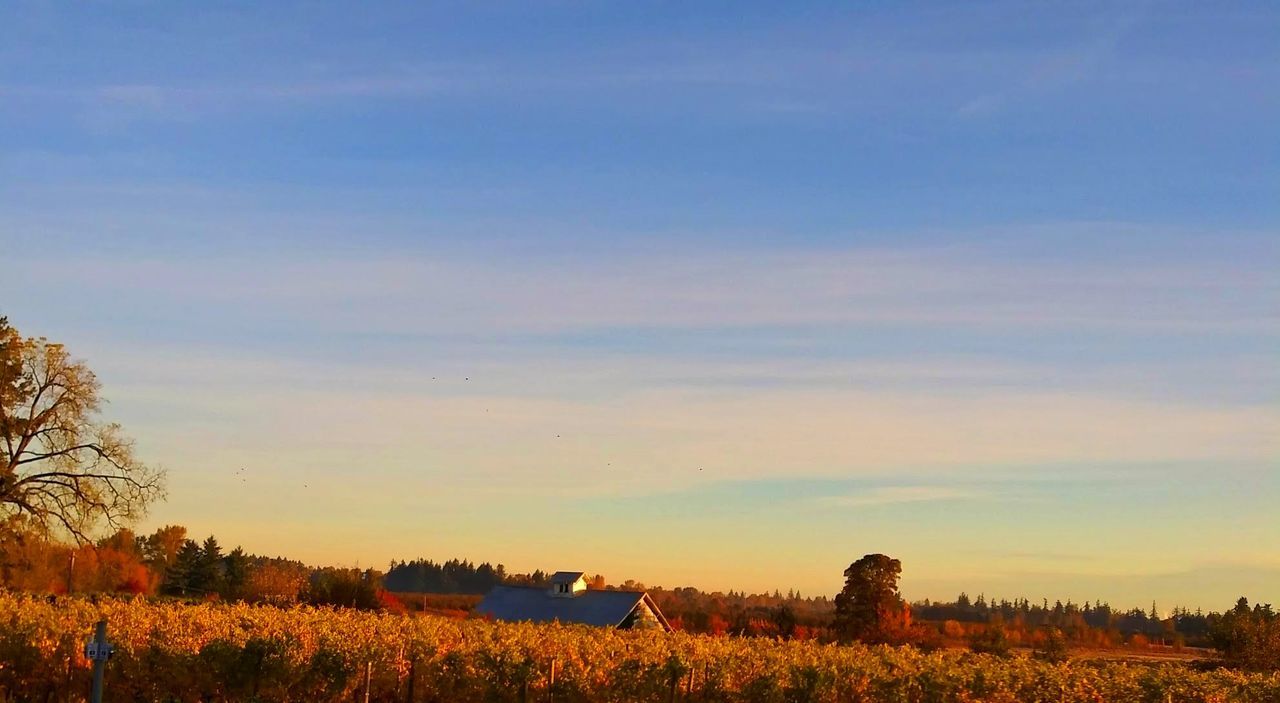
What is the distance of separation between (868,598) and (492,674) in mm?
42525

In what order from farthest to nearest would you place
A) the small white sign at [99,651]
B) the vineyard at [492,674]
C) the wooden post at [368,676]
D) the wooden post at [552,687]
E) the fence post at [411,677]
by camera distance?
1. the fence post at [411,677]
2. the vineyard at [492,674]
3. the wooden post at [552,687]
4. the wooden post at [368,676]
5. the small white sign at [99,651]

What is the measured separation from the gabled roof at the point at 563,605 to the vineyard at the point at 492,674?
3903 cm

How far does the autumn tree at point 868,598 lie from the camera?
61.1 metres

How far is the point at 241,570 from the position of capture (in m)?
71.9

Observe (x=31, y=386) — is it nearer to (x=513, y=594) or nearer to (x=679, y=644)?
(x=513, y=594)

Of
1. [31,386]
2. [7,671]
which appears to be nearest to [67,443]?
[31,386]

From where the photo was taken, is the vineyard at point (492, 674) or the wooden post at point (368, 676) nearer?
the wooden post at point (368, 676)

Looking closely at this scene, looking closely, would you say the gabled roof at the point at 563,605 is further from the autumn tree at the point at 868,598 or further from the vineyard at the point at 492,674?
the vineyard at the point at 492,674

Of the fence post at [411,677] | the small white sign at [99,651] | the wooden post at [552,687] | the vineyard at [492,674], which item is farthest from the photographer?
the fence post at [411,677]

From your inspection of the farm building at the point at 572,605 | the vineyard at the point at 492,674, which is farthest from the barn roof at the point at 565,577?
the vineyard at the point at 492,674

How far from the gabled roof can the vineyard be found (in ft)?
128

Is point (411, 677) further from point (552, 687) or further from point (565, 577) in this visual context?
point (565, 577)

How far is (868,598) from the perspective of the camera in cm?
6131

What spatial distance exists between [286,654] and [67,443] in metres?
33.0
